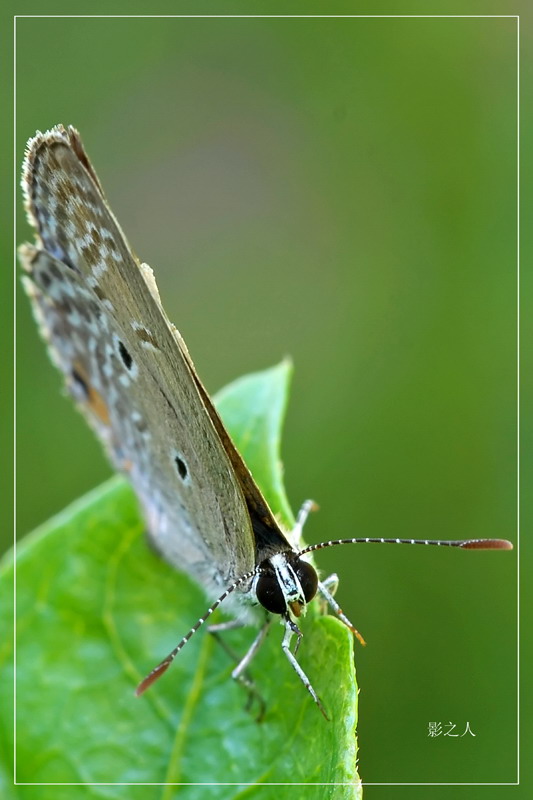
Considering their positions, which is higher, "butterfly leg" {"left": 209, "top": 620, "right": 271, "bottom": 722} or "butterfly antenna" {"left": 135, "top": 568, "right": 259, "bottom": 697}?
"butterfly antenna" {"left": 135, "top": 568, "right": 259, "bottom": 697}

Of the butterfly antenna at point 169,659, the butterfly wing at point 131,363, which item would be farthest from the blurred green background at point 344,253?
the butterfly antenna at point 169,659

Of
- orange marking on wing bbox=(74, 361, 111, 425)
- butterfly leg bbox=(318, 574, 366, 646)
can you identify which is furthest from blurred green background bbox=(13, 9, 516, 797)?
butterfly leg bbox=(318, 574, 366, 646)

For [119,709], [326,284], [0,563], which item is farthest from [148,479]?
[326,284]

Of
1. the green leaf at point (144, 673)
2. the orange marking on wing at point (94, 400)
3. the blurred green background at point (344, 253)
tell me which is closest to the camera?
the green leaf at point (144, 673)

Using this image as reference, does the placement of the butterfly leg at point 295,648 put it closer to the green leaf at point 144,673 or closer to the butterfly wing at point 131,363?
the green leaf at point 144,673

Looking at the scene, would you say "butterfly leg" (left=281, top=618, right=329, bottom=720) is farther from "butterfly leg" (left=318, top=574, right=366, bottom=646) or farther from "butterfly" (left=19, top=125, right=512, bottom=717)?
"butterfly leg" (left=318, top=574, right=366, bottom=646)
